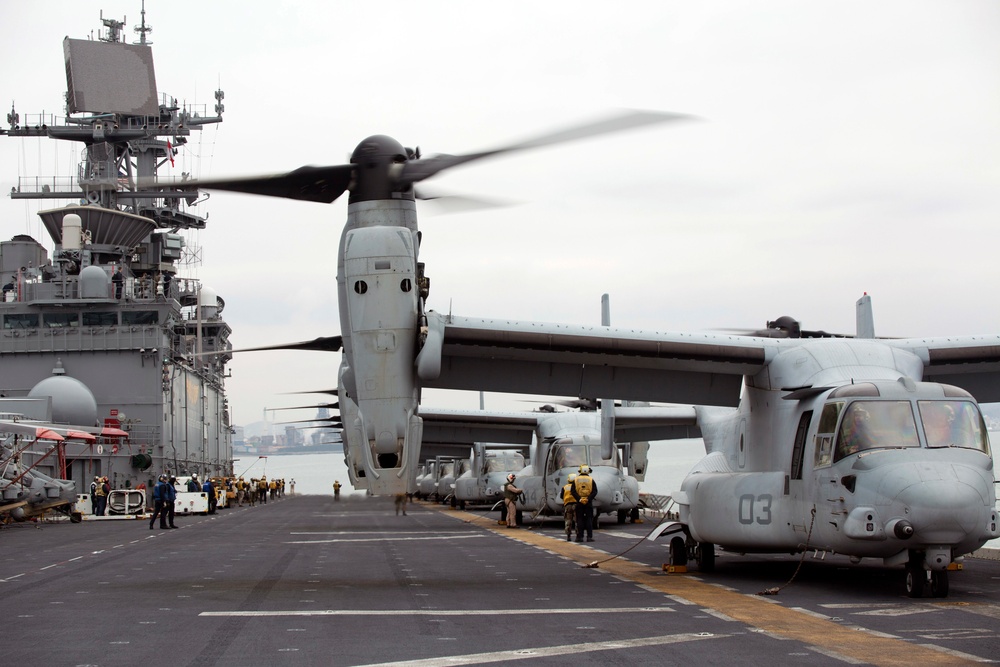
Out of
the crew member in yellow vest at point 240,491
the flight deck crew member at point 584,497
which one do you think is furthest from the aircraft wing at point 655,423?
the crew member in yellow vest at point 240,491

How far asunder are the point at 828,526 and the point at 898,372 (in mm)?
2832

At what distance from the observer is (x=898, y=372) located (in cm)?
1459

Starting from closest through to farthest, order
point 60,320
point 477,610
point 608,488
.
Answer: point 477,610
point 608,488
point 60,320

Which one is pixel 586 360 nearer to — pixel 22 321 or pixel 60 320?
pixel 60 320

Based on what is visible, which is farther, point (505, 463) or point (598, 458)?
point (505, 463)

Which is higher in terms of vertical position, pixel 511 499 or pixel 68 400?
pixel 68 400

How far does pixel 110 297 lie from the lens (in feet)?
182

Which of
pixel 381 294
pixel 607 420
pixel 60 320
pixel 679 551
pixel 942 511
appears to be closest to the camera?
pixel 942 511

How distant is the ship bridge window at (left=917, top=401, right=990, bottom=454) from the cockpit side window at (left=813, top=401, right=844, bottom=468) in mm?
976

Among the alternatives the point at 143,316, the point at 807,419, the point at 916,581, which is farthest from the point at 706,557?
the point at 143,316

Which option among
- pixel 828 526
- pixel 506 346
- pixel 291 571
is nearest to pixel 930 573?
pixel 828 526

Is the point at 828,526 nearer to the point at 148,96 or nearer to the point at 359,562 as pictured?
the point at 359,562

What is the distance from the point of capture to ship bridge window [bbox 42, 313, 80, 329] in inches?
2174

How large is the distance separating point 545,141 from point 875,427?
5.16 m
